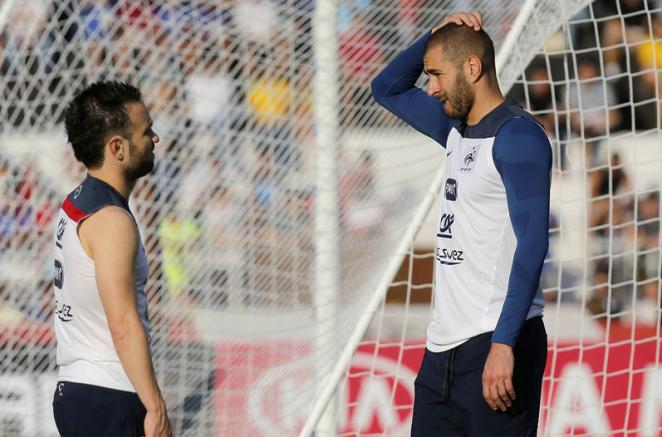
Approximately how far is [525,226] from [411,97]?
798mm

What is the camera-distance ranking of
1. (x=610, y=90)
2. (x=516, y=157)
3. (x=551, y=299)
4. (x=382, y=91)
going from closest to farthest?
(x=516, y=157), (x=382, y=91), (x=551, y=299), (x=610, y=90)

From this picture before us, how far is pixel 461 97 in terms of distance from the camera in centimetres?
279

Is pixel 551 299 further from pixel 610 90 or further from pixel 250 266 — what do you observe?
pixel 250 266

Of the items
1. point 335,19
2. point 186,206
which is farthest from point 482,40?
point 186,206

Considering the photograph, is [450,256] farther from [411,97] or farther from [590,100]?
[590,100]

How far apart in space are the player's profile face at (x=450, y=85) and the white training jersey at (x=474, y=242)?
67mm

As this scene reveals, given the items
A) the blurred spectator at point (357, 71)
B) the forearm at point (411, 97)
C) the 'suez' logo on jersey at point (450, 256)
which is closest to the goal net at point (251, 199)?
the blurred spectator at point (357, 71)

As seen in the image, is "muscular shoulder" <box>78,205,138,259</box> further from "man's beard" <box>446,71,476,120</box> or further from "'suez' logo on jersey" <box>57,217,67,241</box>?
"man's beard" <box>446,71,476,120</box>

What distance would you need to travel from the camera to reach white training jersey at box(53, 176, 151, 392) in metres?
2.74

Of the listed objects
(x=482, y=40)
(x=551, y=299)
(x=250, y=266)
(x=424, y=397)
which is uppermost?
(x=482, y=40)

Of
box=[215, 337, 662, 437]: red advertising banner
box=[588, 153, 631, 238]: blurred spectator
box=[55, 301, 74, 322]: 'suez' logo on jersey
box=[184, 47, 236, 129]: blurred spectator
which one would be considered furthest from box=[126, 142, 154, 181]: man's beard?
box=[588, 153, 631, 238]: blurred spectator

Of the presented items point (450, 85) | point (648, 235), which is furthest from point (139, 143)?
point (648, 235)

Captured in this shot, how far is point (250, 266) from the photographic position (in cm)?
505

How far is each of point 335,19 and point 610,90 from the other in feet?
12.3
